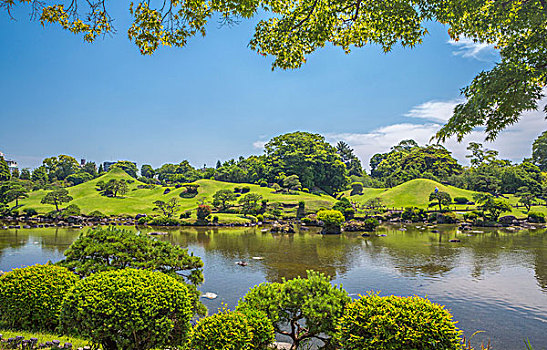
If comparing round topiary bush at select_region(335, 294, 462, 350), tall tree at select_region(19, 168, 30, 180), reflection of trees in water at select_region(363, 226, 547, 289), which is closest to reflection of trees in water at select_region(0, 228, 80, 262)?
reflection of trees in water at select_region(363, 226, 547, 289)

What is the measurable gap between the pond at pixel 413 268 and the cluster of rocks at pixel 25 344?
539 cm

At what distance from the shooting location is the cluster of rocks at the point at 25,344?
5.63 meters

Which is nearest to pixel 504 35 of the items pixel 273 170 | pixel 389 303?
pixel 389 303

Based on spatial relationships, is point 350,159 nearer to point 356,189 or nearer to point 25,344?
point 356,189

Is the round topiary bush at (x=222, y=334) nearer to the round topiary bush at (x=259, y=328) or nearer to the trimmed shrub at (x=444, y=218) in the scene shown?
the round topiary bush at (x=259, y=328)

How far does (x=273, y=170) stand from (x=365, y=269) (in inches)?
2332

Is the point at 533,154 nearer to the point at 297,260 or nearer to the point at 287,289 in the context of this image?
the point at 297,260

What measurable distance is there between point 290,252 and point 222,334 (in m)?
17.7

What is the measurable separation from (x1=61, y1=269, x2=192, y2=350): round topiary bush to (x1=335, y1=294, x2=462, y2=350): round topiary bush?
9.67ft

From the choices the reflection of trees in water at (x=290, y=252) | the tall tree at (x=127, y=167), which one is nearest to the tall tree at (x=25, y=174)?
the tall tree at (x=127, y=167)

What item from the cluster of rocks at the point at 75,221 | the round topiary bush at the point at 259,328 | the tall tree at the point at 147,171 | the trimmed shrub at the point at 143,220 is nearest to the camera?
the round topiary bush at the point at 259,328

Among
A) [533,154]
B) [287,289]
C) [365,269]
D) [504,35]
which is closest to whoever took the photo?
[504,35]

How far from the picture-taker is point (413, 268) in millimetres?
17000

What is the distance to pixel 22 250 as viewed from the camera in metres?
21.6
